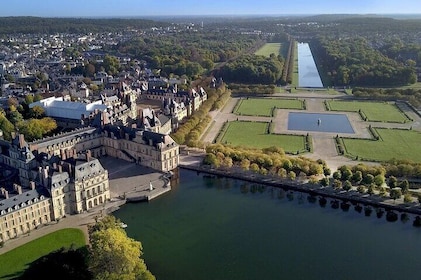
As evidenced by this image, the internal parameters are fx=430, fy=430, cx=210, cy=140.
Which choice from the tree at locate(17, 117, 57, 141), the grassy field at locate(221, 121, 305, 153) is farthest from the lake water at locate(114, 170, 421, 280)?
the tree at locate(17, 117, 57, 141)

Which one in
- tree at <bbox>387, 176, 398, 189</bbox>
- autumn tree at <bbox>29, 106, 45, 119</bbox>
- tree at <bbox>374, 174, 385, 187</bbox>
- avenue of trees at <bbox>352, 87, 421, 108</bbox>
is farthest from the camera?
avenue of trees at <bbox>352, 87, 421, 108</bbox>

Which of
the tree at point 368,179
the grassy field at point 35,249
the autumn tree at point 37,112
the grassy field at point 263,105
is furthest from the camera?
the grassy field at point 263,105

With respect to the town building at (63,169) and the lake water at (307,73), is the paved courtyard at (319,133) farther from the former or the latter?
the lake water at (307,73)

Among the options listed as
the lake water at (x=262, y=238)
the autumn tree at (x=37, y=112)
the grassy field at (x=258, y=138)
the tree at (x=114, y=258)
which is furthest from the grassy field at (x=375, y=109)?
the tree at (x=114, y=258)

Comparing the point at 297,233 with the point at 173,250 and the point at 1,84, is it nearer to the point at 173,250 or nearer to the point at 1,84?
the point at 173,250

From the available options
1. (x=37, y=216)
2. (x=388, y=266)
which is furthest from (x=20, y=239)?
(x=388, y=266)

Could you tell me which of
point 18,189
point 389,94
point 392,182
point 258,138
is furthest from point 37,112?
point 389,94

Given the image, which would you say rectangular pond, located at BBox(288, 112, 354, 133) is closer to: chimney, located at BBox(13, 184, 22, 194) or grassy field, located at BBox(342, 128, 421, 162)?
grassy field, located at BBox(342, 128, 421, 162)
